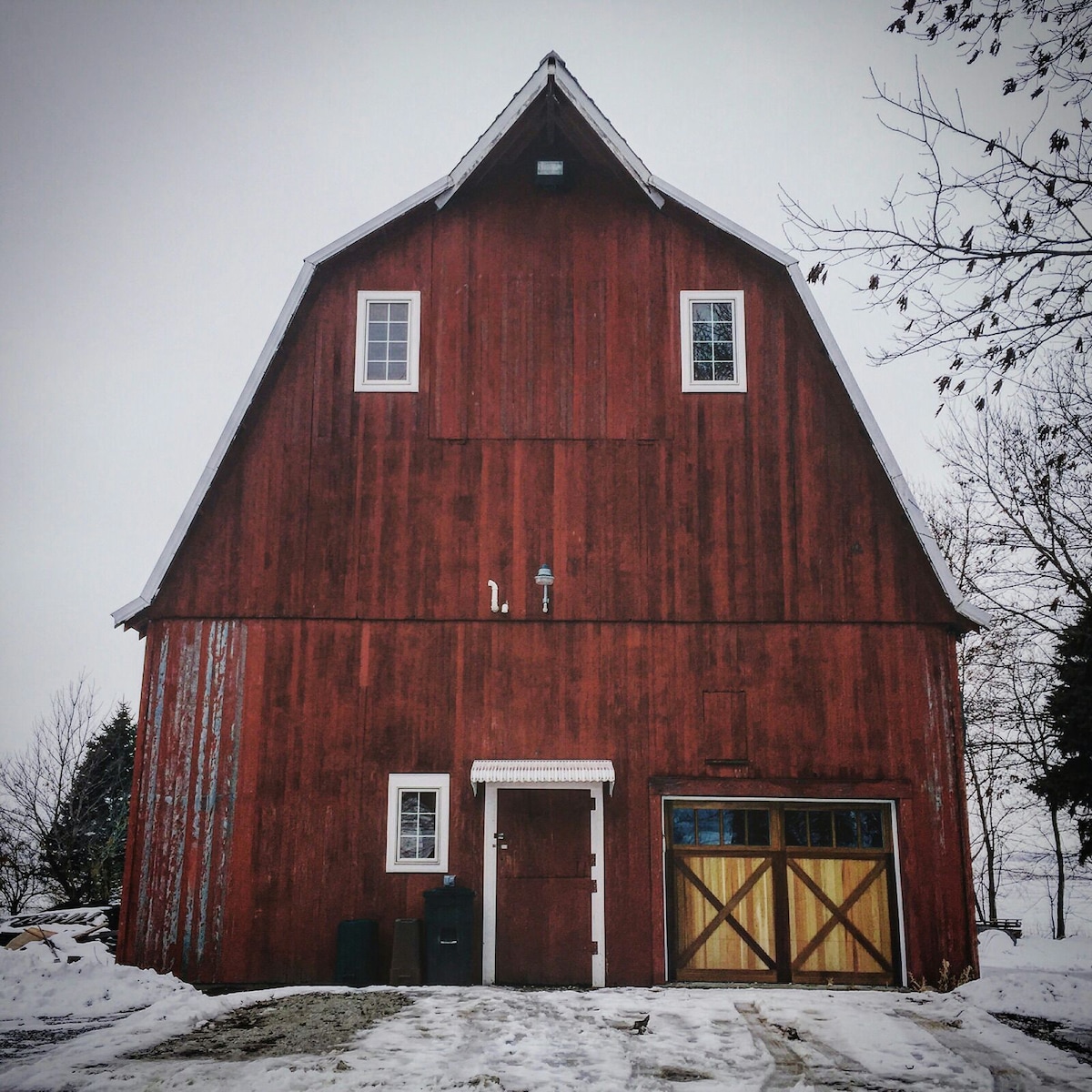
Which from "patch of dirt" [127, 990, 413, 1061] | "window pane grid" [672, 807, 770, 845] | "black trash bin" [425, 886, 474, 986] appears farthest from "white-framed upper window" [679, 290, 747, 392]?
"patch of dirt" [127, 990, 413, 1061]

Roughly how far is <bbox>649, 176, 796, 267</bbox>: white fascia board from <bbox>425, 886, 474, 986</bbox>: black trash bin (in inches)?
287

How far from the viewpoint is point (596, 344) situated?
1123 centimetres

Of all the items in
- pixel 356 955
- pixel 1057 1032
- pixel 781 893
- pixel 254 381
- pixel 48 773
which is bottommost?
pixel 1057 1032

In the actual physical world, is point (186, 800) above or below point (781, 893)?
above

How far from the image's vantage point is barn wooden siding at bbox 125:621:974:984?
10117mm

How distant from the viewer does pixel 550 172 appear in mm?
11305

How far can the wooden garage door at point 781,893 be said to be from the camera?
10.2 meters

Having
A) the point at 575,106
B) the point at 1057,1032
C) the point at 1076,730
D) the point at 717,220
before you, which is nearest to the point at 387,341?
the point at 575,106

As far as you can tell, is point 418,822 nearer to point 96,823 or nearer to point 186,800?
point 186,800

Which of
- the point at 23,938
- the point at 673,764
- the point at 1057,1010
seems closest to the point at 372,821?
the point at 673,764

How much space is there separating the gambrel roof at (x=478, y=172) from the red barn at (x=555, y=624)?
4cm

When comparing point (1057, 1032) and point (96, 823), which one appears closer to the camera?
point (1057, 1032)

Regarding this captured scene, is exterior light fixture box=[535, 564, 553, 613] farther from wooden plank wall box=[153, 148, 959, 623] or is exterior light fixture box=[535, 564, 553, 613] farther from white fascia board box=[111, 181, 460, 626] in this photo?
white fascia board box=[111, 181, 460, 626]

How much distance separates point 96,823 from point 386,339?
62.1 feet
